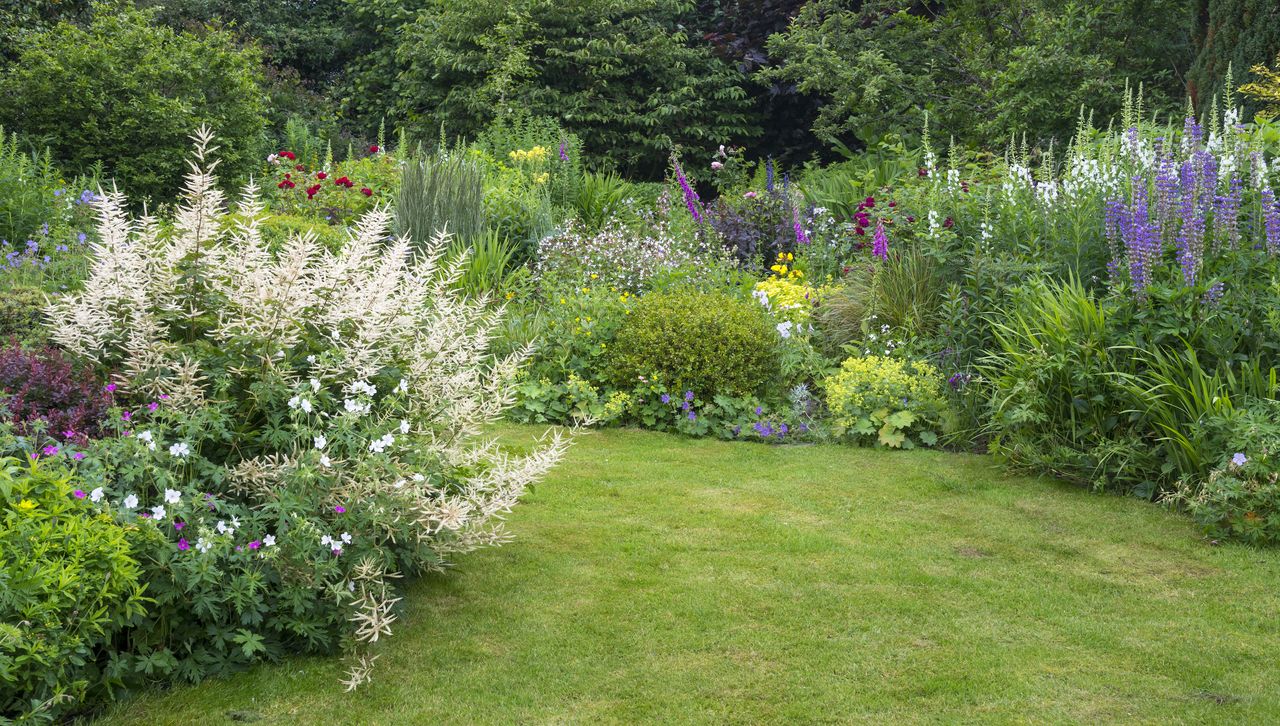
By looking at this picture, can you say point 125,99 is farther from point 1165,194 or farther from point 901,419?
point 1165,194

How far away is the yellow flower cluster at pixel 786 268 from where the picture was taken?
8805 mm

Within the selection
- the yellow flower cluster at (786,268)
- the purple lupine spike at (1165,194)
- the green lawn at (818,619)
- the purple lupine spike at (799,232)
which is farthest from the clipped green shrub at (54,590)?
the purple lupine spike at (799,232)

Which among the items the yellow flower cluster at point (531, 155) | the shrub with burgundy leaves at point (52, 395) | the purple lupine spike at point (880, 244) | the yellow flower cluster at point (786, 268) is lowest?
the shrub with burgundy leaves at point (52, 395)

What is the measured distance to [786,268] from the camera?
9.19m

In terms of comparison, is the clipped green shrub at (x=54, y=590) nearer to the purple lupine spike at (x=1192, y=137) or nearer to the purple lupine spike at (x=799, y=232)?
the purple lupine spike at (x=1192, y=137)

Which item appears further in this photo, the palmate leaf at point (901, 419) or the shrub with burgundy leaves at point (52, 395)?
the palmate leaf at point (901, 419)

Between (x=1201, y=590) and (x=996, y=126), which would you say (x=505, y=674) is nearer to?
(x=1201, y=590)

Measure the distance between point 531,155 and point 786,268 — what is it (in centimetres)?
428

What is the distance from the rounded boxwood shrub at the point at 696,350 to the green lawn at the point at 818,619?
1486 mm

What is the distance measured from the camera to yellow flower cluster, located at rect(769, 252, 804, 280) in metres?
8.80

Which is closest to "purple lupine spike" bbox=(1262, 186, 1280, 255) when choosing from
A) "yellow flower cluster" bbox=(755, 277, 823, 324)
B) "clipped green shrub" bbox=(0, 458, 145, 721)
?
"yellow flower cluster" bbox=(755, 277, 823, 324)

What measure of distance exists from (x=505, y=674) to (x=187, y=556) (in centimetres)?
105

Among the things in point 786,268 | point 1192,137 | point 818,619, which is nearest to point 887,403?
point 1192,137

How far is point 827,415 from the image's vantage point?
7055 millimetres
